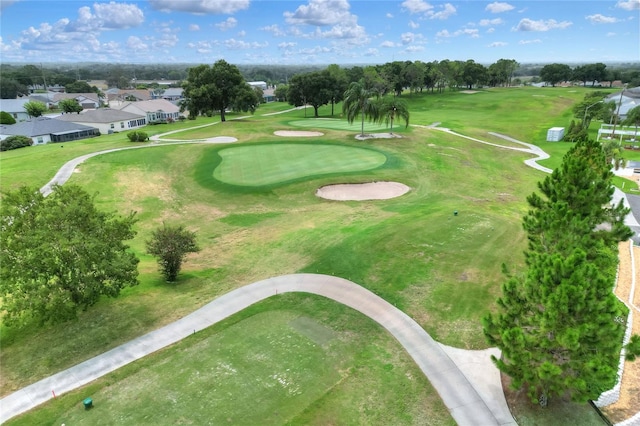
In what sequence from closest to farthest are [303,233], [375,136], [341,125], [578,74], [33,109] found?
[303,233] → [375,136] → [341,125] → [33,109] → [578,74]

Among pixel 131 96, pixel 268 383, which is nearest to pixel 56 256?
pixel 268 383

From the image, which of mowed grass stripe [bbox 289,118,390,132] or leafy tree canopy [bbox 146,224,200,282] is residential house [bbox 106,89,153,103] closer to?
mowed grass stripe [bbox 289,118,390,132]

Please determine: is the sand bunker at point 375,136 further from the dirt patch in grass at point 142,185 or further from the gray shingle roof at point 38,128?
the gray shingle roof at point 38,128

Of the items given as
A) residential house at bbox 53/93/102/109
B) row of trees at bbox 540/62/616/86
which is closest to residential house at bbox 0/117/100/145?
residential house at bbox 53/93/102/109

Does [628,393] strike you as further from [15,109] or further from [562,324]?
[15,109]

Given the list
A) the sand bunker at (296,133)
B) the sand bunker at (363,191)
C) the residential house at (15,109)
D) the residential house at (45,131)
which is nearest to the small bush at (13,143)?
the residential house at (45,131)

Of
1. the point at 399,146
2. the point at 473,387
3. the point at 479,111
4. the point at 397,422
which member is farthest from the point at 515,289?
the point at 479,111

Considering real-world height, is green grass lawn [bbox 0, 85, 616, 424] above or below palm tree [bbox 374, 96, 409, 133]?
below
